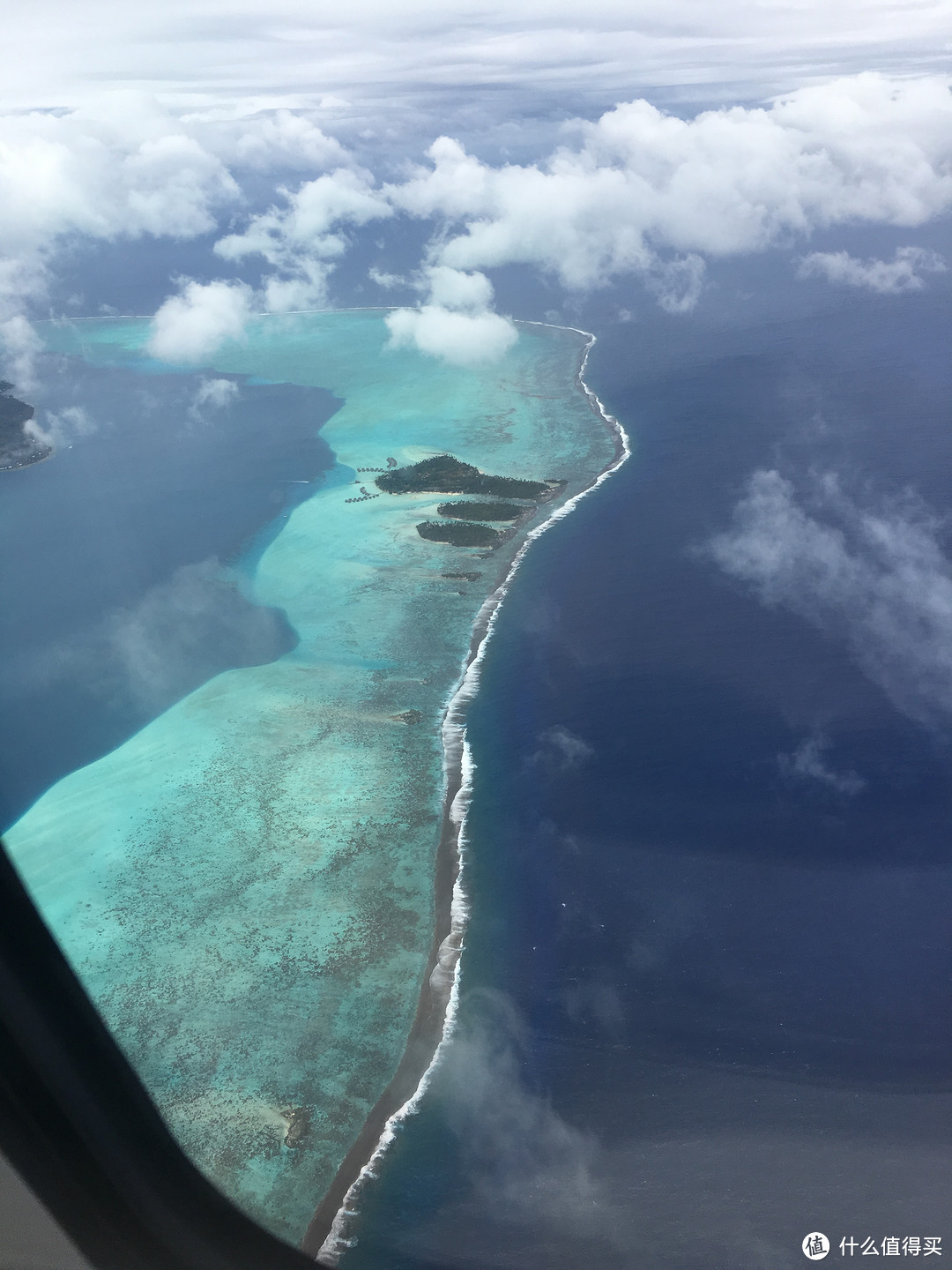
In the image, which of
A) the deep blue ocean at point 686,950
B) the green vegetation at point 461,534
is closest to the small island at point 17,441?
the green vegetation at point 461,534

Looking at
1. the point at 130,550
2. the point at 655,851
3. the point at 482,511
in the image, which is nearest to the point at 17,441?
the point at 130,550

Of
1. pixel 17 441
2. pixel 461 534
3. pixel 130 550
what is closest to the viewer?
pixel 461 534

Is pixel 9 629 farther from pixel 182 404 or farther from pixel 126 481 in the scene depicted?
pixel 182 404

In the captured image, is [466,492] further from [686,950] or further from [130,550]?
[686,950]

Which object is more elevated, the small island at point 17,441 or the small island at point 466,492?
the small island at point 17,441

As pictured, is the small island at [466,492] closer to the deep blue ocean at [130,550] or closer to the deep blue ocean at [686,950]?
the deep blue ocean at [686,950]

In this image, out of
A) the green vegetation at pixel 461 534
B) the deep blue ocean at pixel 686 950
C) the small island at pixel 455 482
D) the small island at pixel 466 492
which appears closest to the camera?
the deep blue ocean at pixel 686 950

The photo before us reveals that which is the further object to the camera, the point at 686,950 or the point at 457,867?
the point at 457,867
